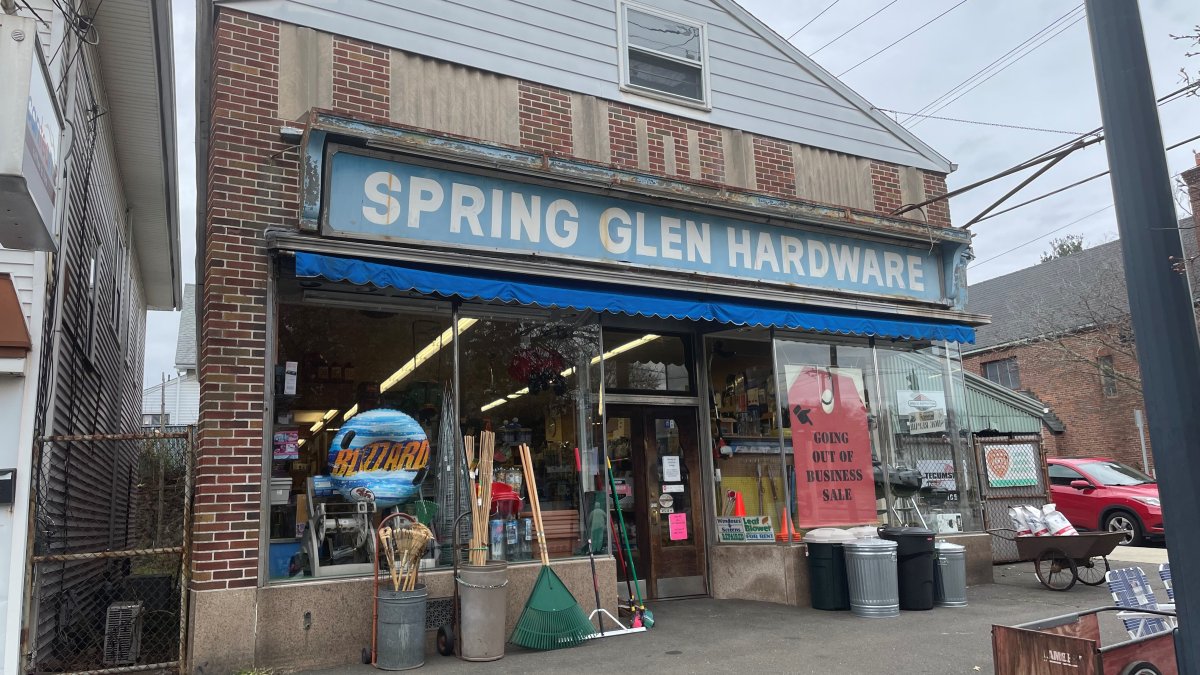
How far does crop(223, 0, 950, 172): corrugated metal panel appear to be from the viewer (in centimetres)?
848

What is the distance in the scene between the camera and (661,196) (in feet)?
30.3

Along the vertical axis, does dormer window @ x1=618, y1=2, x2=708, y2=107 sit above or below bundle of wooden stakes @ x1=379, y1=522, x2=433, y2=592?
above

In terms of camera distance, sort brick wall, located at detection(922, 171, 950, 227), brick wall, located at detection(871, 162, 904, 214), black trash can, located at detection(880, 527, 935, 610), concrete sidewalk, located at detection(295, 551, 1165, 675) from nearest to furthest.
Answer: concrete sidewalk, located at detection(295, 551, 1165, 675), black trash can, located at detection(880, 527, 935, 610), brick wall, located at detection(871, 162, 904, 214), brick wall, located at detection(922, 171, 950, 227)

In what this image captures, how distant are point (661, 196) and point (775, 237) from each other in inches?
68.9

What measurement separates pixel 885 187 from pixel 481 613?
7.93 m

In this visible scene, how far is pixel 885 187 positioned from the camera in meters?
11.6

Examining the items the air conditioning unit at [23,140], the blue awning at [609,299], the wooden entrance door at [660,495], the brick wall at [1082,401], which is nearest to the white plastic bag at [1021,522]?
the blue awning at [609,299]

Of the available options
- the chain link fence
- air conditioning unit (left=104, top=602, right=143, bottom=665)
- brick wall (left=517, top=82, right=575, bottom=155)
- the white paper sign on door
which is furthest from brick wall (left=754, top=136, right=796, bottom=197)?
air conditioning unit (left=104, top=602, right=143, bottom=665)

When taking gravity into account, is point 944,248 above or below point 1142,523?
above

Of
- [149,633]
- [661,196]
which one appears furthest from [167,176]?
[661,196]

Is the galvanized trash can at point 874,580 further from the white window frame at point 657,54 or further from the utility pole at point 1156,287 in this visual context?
the white window frame at point 657,54

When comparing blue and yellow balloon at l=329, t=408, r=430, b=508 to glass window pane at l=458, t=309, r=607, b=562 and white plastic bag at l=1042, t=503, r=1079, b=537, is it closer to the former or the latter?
glass window pane at l=458, t=309, r=607, b=562

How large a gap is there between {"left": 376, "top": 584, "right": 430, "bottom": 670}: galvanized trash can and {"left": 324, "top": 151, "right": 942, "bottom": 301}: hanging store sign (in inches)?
126

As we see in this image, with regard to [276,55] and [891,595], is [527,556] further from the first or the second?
[276,55]
